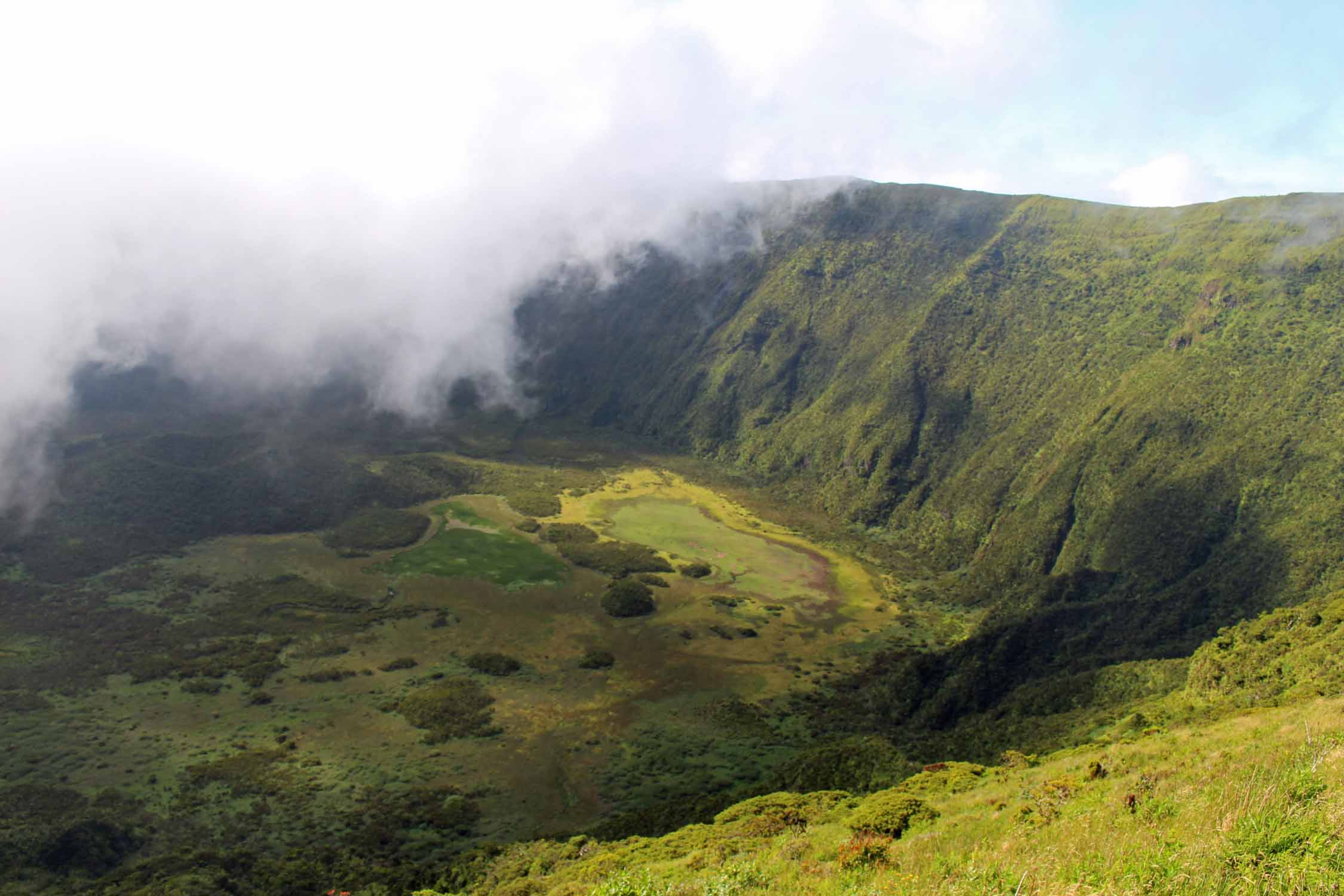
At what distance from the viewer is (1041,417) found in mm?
123000

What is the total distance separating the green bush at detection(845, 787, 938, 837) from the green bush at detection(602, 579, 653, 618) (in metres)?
55.4

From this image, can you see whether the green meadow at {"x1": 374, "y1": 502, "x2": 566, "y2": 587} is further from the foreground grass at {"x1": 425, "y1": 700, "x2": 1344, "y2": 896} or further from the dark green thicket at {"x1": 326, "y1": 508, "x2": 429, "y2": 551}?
the foreground grass at {"x1": 425, "y1": 700, "x2": 1344, "y2": 896}

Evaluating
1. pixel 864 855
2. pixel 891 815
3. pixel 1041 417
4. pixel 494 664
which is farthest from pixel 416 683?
pixel 1041 417

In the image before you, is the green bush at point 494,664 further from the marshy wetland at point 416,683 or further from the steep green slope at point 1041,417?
the steep green slope at point 1041,417

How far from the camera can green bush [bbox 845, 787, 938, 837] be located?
31.1m

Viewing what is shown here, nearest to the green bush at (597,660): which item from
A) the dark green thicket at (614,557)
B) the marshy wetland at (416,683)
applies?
the marshy wetland at (416,683)

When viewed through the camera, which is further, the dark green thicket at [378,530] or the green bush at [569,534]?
the green bush at [569,534]

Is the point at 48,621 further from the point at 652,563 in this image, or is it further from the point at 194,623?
the point at 652,563

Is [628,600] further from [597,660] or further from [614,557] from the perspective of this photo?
[614,557]

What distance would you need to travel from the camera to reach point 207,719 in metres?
65.9

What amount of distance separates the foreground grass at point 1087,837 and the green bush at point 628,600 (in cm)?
4958

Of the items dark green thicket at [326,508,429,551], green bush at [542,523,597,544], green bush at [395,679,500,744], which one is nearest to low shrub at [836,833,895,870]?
green bush at [395,679,500,744]

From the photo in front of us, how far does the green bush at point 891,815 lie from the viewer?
31094 mm

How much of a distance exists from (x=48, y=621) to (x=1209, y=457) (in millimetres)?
129555
